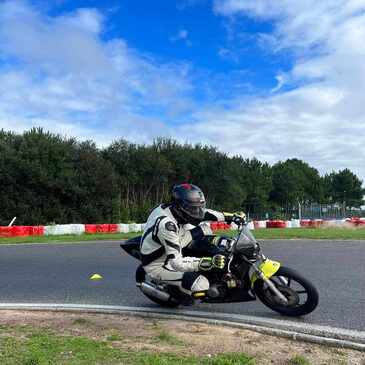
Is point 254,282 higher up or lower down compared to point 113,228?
lower down

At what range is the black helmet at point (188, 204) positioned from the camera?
18.9 ft

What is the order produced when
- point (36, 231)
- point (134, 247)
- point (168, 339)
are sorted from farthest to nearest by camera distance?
point (36, 231)
point (134, 247)
point (168, 339)

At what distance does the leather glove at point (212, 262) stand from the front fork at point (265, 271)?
0.39 metres

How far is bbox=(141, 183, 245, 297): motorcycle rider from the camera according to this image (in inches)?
215

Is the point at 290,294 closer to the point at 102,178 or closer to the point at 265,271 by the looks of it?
the point at 265,271

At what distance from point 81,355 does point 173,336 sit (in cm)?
100

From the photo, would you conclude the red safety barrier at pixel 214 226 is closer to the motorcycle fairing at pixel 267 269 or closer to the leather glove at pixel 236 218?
the leather glove at pixel 236 218

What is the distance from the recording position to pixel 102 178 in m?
40.6

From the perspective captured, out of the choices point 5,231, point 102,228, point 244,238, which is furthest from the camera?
point 102,228

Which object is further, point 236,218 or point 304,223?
point 304,223

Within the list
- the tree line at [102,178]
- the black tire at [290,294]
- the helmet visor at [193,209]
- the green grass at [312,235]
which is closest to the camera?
the black tire at [290,294]

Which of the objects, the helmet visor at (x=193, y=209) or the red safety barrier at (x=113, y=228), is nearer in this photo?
the helmet visor at (x=193, y=209)

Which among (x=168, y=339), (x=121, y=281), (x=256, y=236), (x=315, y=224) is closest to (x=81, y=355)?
(x=168, y=339)

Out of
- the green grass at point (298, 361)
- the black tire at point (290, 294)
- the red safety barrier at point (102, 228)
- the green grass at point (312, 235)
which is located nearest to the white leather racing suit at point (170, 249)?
the black tire at point (290, 294)
